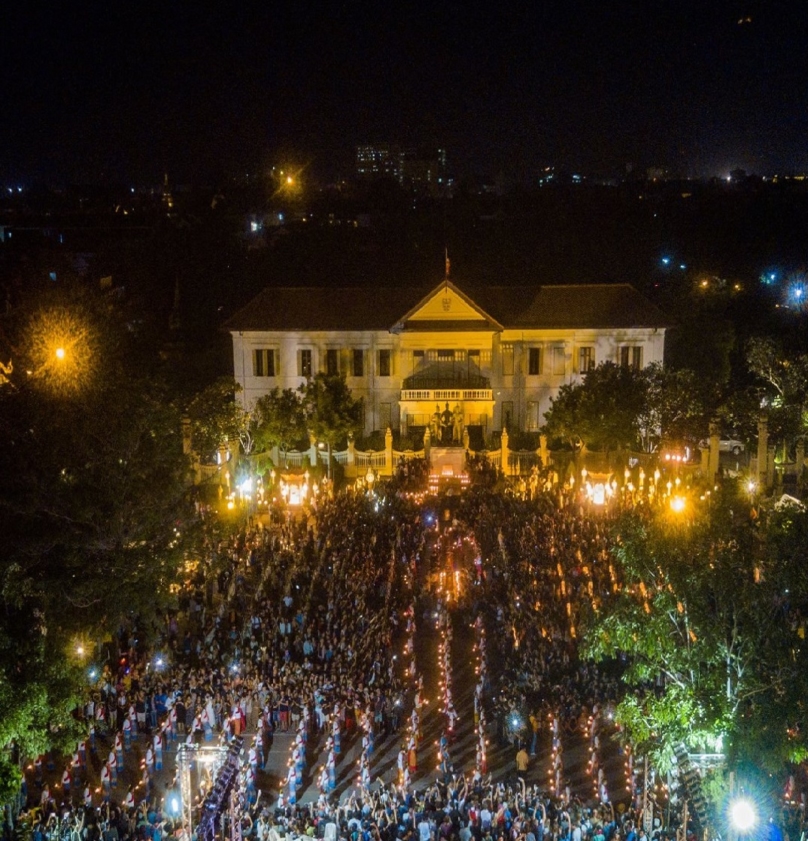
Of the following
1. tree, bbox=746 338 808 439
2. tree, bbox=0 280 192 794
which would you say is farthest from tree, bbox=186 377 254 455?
tree, bbox=746 338 808 439

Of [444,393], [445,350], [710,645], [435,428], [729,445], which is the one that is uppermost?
[445,350]

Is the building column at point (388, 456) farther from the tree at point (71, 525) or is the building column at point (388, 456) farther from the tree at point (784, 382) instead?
the tree at point (784, 382)

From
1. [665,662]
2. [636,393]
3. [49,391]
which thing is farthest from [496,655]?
[636,393]

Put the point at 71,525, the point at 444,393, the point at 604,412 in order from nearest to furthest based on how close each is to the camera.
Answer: the point at 71,525 → the point at 604,412 → the point at 444,393

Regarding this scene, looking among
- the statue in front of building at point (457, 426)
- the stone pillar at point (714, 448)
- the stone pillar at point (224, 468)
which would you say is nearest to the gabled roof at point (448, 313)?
the statue in front of building at point (457, 426)

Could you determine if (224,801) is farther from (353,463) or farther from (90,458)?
(353,463)

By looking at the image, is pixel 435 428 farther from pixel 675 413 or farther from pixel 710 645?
pixel 710 645

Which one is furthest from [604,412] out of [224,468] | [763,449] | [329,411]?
[224,468]
